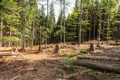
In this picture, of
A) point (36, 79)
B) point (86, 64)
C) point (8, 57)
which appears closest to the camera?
point (36, 79)

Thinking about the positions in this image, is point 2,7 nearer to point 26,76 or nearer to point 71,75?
point 26,76

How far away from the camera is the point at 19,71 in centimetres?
1060

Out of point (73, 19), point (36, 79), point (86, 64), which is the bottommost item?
point (36, 79)

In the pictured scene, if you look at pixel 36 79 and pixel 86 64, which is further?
pixel 86 64

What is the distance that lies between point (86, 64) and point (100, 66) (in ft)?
3.30

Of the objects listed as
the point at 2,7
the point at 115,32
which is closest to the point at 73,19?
A: the point at 115,32

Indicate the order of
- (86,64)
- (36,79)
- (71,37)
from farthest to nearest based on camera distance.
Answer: (71,37)
(86,64)
(36,79)

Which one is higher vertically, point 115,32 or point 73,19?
point 73,19

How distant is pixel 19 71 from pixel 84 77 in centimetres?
424

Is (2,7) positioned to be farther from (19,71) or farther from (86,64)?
(86,64)

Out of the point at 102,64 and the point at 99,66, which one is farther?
the point at 102,64

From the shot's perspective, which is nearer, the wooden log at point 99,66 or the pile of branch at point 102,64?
the wooden log at point 99,66

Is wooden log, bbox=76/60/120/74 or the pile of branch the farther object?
the pile of branch

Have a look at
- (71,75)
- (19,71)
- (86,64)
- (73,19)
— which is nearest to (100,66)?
(86,64)
